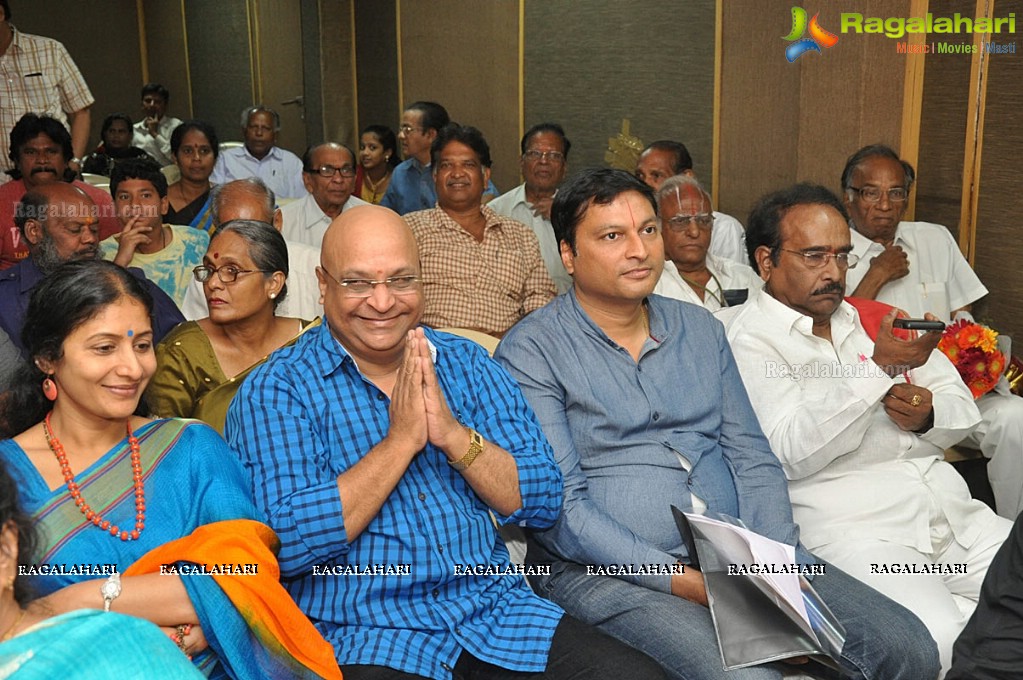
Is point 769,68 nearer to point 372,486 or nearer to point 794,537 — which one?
point 794,537

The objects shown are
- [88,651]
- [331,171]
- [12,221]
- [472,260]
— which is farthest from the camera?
[331,171]

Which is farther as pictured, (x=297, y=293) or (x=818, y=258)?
(x=297, y=293)

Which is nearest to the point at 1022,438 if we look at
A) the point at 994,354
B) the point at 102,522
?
the point at 994,354

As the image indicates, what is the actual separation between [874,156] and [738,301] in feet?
2.63

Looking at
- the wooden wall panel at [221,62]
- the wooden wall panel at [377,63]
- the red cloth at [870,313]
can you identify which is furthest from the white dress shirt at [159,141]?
the red cloth at [870,313]

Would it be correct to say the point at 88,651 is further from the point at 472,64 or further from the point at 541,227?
the point at 472,64

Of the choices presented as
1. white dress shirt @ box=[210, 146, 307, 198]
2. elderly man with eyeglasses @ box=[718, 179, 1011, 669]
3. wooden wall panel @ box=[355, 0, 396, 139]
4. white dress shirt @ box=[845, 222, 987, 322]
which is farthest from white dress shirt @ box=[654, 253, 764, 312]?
wooden wall panel @ box=[355, 0, 396, 139]

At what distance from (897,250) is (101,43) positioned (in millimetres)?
9580

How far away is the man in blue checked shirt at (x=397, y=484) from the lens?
1840mm

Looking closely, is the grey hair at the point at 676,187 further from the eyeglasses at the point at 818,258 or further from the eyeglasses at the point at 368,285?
the eyeglasses at the point at 368,285

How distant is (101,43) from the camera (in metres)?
10.7

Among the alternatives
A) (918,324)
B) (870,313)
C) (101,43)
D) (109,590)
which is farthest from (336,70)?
(109,590)

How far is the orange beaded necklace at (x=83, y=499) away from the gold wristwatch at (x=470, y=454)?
565mm

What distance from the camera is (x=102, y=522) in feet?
5.63
